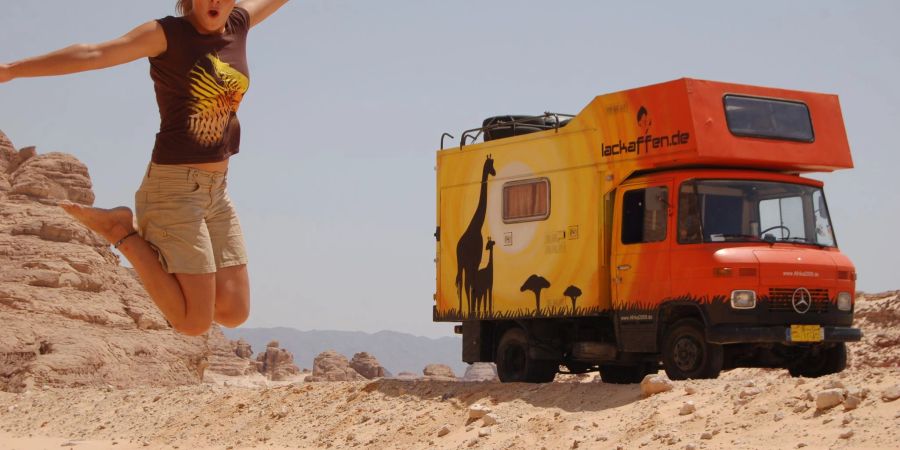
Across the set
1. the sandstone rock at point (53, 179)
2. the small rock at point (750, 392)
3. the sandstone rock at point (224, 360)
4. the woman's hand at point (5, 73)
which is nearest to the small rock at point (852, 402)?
the small rock at point (750, 392)

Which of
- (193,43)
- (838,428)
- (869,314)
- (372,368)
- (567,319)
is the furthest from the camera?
(372,368)

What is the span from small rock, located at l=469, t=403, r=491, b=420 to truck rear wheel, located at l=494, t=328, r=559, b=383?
2.11 meters

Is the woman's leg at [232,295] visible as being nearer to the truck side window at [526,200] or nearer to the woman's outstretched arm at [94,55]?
the woman's outstretched arm at [94,55]

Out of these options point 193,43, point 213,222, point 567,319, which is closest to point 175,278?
point 213,222

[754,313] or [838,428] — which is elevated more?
[754,313]

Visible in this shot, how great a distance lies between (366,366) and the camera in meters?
64.9

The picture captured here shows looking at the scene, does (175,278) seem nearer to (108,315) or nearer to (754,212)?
(754,212)

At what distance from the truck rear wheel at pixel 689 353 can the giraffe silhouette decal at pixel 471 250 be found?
3.59 metres

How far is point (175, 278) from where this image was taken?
691 cm

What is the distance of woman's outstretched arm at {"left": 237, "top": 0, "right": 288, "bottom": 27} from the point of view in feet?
23.1

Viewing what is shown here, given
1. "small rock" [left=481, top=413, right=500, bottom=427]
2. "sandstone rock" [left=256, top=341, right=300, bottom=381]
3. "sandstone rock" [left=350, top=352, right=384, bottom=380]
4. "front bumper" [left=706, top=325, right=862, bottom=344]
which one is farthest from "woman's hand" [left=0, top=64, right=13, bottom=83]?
"sandstone rock" [left=350, top=352, right=384, bottom=380]

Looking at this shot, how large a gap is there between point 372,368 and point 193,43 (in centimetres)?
5882

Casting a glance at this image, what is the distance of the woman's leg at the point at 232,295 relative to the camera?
707 centimetres

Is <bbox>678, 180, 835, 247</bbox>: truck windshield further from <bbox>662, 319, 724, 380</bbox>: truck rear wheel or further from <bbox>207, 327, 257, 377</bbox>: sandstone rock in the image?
<bbox>207, 327, 257, 377</bbox>: sandstone rock
